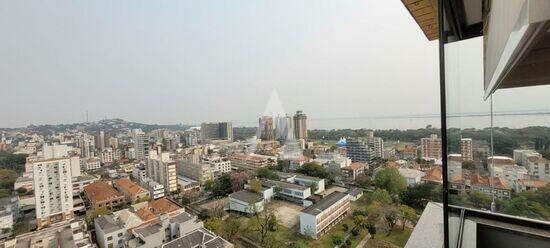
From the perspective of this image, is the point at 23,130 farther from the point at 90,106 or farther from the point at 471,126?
the point at 471,126

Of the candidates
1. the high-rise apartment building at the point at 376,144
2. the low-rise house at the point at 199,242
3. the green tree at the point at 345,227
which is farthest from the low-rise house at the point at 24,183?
the high-rise apartment building at the point at 376,144

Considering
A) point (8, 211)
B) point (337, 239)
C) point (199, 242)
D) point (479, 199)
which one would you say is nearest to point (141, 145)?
point (8, 211)

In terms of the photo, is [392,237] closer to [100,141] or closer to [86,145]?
[86,145]

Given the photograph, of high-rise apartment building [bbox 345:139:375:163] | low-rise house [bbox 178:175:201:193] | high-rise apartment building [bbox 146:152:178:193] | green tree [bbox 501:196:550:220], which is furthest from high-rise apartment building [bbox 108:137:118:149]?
green tree [bbox 501:196:550:220]

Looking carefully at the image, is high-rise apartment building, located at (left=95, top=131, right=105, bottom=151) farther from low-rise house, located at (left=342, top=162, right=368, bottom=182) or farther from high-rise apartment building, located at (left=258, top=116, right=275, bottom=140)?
low-rise house, located at (left=342, top=162, right=368, bottom=182)

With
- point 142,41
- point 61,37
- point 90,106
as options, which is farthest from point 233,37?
point 90,106

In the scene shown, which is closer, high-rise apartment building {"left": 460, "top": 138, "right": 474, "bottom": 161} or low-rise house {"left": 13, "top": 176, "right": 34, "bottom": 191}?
high-rise apartment building {"left": 460, "top": 138, "right": 474, "bottom": 161}

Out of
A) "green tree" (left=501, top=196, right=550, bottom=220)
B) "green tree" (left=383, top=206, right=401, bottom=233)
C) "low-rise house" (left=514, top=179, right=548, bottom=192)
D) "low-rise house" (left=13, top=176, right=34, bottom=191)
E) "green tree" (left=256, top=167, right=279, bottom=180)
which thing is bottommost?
"green tree" (left=256, top=167, right=279, bottom=180)
